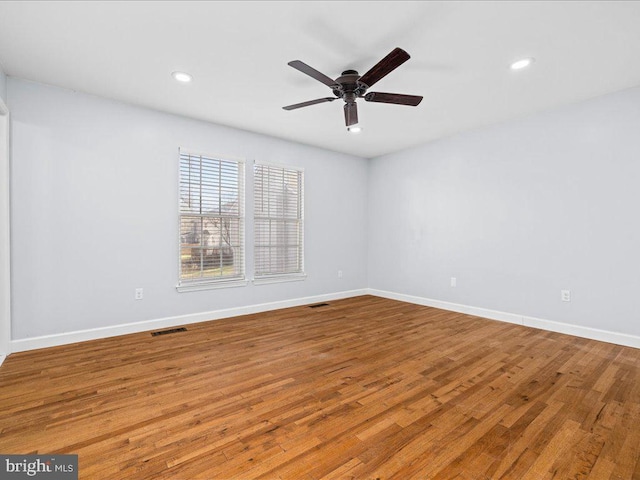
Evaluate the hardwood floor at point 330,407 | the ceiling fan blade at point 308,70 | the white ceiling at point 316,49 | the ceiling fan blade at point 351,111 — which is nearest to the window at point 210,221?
the white ceiling at point 316,49

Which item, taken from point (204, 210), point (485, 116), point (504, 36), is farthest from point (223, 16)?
point (485, 116)

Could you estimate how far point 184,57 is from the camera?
106 inches

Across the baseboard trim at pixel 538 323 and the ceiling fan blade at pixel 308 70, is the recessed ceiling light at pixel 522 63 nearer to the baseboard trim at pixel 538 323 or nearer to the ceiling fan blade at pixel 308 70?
the ceiling fan blade at pixel 308 70

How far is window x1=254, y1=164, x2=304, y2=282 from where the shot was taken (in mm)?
4742

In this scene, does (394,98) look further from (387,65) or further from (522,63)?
(522,63)

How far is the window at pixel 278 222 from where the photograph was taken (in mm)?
4742

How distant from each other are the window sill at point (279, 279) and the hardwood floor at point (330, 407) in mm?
1358

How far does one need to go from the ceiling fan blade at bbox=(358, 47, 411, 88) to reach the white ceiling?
23 cm

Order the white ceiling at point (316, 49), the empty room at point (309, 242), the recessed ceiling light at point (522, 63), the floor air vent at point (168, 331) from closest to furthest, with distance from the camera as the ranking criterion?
the empty room at point (309, 242) < the white ceiling at point (316, 49) < the recessed ceiling light at point (522, 63) < the floor air vent at point (168, 331)

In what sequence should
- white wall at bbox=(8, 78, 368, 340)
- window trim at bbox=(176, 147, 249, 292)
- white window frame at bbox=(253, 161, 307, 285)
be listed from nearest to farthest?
white wall at bbox=(8, 78, 368, 340) < window trim at bbox=(176, 147, 249, 292) < white window frame at bbox=(253, 161, 307, 285)

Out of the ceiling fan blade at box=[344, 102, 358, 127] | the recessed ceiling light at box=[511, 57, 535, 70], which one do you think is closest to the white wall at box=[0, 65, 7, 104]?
the ceiling fan blade at box=[344, 102, 358, 127]

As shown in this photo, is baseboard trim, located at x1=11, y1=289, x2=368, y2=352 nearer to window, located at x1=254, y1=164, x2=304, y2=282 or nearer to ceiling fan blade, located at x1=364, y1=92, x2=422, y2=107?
window, located at x1=254, y1=164, x2=304, y2=282

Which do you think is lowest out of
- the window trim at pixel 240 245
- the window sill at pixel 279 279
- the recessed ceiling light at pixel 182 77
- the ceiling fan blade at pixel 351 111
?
the window sill at pixel 279 279

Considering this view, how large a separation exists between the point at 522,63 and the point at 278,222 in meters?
3.57
